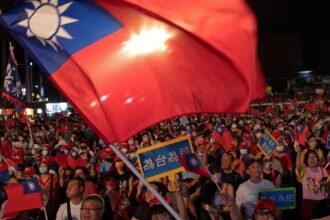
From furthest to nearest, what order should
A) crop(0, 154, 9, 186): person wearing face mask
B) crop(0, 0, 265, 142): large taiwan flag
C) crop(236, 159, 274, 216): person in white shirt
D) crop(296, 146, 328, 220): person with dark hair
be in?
crop(0, 154, 9, 186): person wearing face mask < crop(296, 146, 328, 220): person with dark hair < crop(236, 159, 274, 216): person in white shirt < crop(0, 0, 265, 142): large taiwan flag

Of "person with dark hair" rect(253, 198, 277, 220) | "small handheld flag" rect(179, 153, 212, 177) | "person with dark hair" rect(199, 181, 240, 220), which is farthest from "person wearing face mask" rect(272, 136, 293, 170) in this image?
"person with dark hair" rect(253, 198, 277, 220)

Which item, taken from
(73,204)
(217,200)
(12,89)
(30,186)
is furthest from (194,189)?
(12,89)

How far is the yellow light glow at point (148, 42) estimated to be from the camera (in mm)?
3771

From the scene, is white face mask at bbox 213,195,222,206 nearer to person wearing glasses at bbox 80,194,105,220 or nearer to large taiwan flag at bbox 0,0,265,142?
person wearing glasses at bbox 80,194,105,220

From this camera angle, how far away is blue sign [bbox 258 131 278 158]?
787 centimetres

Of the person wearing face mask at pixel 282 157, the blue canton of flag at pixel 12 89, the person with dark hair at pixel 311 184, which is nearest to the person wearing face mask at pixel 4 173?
the person wearing face mask at pixel 282 157

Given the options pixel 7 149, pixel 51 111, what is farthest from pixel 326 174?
pixel 51 111

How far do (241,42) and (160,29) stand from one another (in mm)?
577

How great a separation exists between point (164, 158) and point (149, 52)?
1383 mm

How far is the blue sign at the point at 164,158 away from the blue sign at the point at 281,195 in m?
0.81

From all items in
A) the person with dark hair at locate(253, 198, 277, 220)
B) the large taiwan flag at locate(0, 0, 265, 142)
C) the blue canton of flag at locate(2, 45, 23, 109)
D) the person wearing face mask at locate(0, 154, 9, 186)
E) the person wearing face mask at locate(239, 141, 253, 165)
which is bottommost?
the person with dark hair at locate(253, 198, 277, 220)

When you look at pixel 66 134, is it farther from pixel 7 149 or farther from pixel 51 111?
pixel 51 111

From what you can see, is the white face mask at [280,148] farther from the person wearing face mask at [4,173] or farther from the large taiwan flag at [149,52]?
the large taiwan flag at [149,52]

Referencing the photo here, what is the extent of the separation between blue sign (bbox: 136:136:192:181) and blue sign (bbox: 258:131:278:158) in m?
3.12
